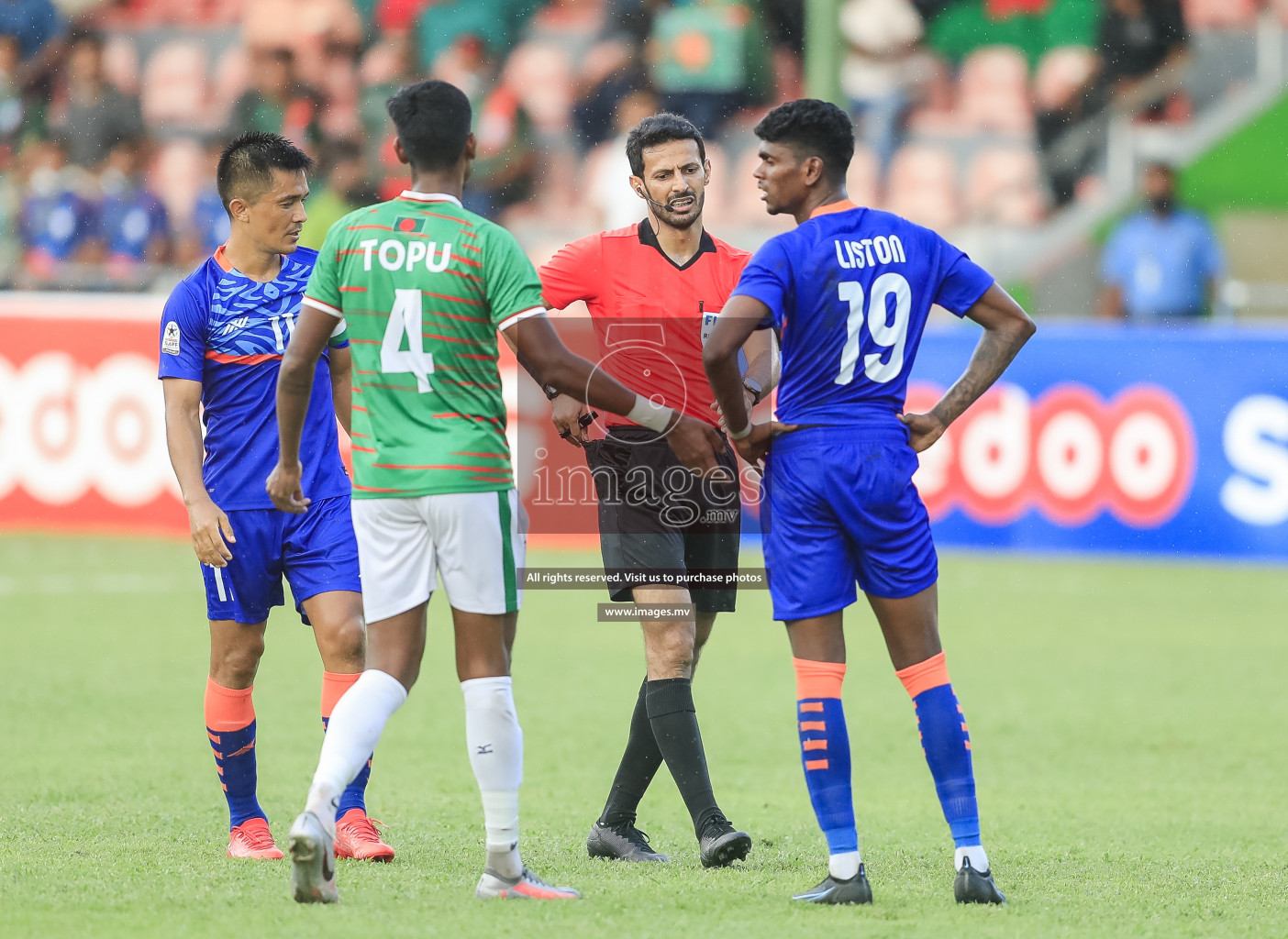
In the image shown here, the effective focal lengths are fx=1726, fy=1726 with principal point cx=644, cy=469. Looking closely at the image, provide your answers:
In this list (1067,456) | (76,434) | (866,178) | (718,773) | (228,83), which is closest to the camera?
(718,773)

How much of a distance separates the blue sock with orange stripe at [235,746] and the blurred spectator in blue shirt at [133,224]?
12.3 m

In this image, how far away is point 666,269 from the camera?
603cm

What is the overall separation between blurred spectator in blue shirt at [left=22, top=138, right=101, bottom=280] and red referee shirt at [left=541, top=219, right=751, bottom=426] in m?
12.5

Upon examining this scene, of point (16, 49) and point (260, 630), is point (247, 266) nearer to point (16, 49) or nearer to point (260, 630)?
point (260, 630)

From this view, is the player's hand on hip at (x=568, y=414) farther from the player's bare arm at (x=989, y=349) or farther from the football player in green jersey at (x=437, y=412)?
the player's bare arm at (x=989, y=349)

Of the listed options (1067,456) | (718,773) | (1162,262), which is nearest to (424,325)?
(718,773)

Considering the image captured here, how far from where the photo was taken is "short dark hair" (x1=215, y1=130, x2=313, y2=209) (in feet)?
18.9

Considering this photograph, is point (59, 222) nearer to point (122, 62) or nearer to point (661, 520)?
Result: point (122, 62)

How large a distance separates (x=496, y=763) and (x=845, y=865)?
3.43 feet

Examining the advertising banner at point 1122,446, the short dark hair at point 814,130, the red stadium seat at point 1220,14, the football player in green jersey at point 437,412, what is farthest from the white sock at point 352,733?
the red stadium seat at point 1220,14

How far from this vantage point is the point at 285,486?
16.6ft

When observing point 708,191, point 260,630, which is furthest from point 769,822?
point 708,191

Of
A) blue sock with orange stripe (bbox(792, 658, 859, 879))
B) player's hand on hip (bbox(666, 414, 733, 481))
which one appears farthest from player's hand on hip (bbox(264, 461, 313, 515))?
blue sock with orange stripe (bbox(792, 658, 859, 879))

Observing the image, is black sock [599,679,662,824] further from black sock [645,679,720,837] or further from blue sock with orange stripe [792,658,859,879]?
blue sock with orange stripe [792,658,859,879]
